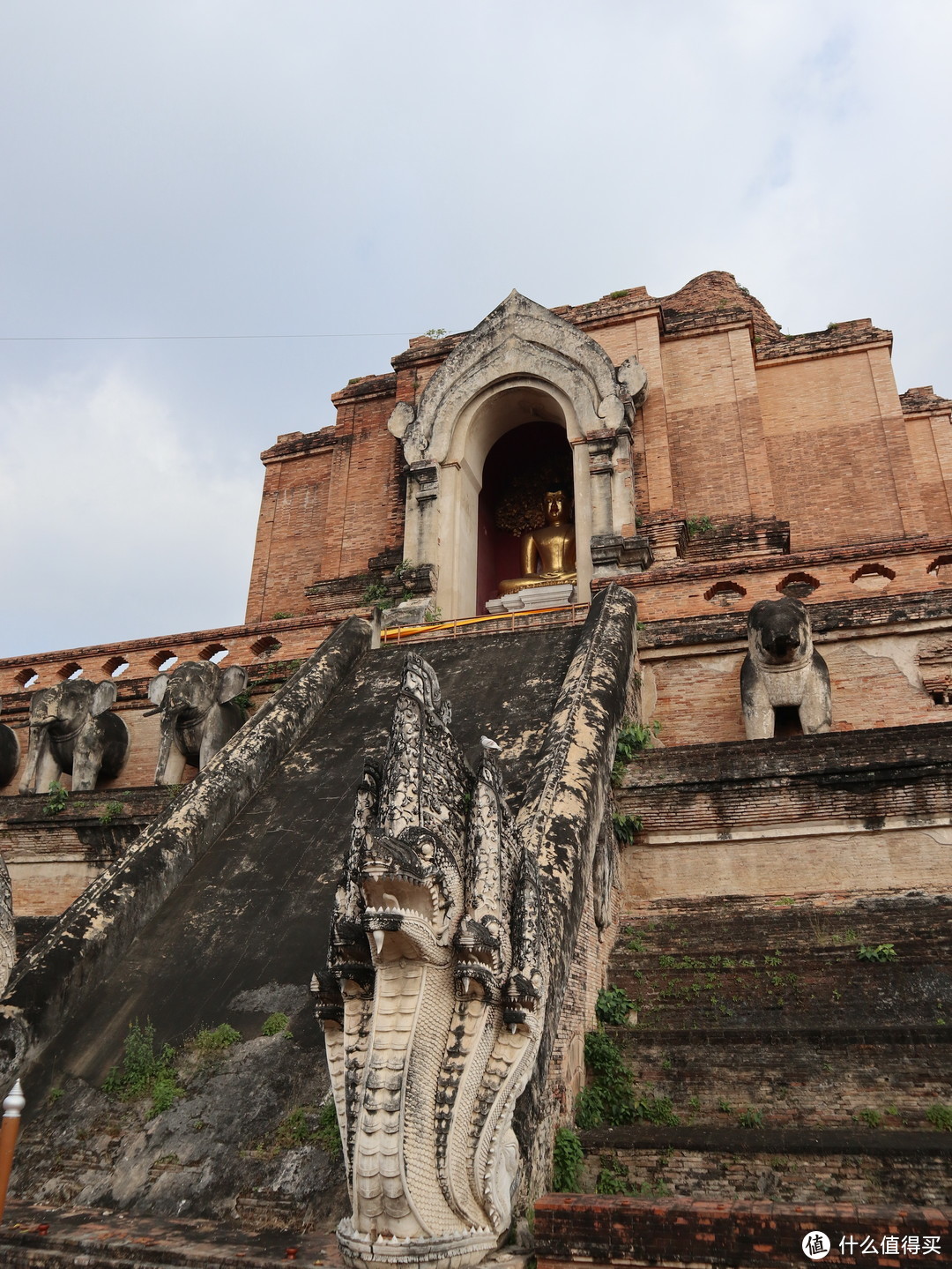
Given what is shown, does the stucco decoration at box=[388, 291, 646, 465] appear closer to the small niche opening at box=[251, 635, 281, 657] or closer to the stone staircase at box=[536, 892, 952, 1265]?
the small niche opening at box=[251, 635, 281, 657]

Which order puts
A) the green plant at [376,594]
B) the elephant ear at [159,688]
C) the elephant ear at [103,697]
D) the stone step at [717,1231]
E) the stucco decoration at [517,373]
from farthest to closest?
the stucco decoration at [517,373] → the green plant at [376,594] → the elephant ear at [103,697] → the elephant ear at [159,688] → the stone step at [717,1231]

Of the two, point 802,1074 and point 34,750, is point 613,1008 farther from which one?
point 34,750

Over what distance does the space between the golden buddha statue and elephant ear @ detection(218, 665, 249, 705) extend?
19.2ft

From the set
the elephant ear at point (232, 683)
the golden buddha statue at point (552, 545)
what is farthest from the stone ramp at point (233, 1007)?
the golden buddha statue at point (552, 545)

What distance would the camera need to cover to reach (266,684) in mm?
Answer: 11562

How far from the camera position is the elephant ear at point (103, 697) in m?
12.0

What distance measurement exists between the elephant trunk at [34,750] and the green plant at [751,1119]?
8925mm

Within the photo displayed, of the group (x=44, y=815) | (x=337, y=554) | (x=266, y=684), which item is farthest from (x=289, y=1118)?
(x=337, y=554)

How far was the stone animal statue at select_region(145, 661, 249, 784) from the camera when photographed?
10.5m

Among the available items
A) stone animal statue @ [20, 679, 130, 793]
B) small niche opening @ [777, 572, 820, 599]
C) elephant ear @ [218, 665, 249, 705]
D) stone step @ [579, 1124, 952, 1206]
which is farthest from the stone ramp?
stone animal statue @ [20, 679, 130, 793]

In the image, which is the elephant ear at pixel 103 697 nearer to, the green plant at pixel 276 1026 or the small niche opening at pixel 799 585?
the green plant at pixel 276 1026

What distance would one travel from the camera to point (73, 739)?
11.7 meters

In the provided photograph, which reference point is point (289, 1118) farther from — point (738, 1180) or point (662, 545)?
point (662, 545)

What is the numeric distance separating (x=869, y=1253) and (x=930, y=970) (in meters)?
2.18
